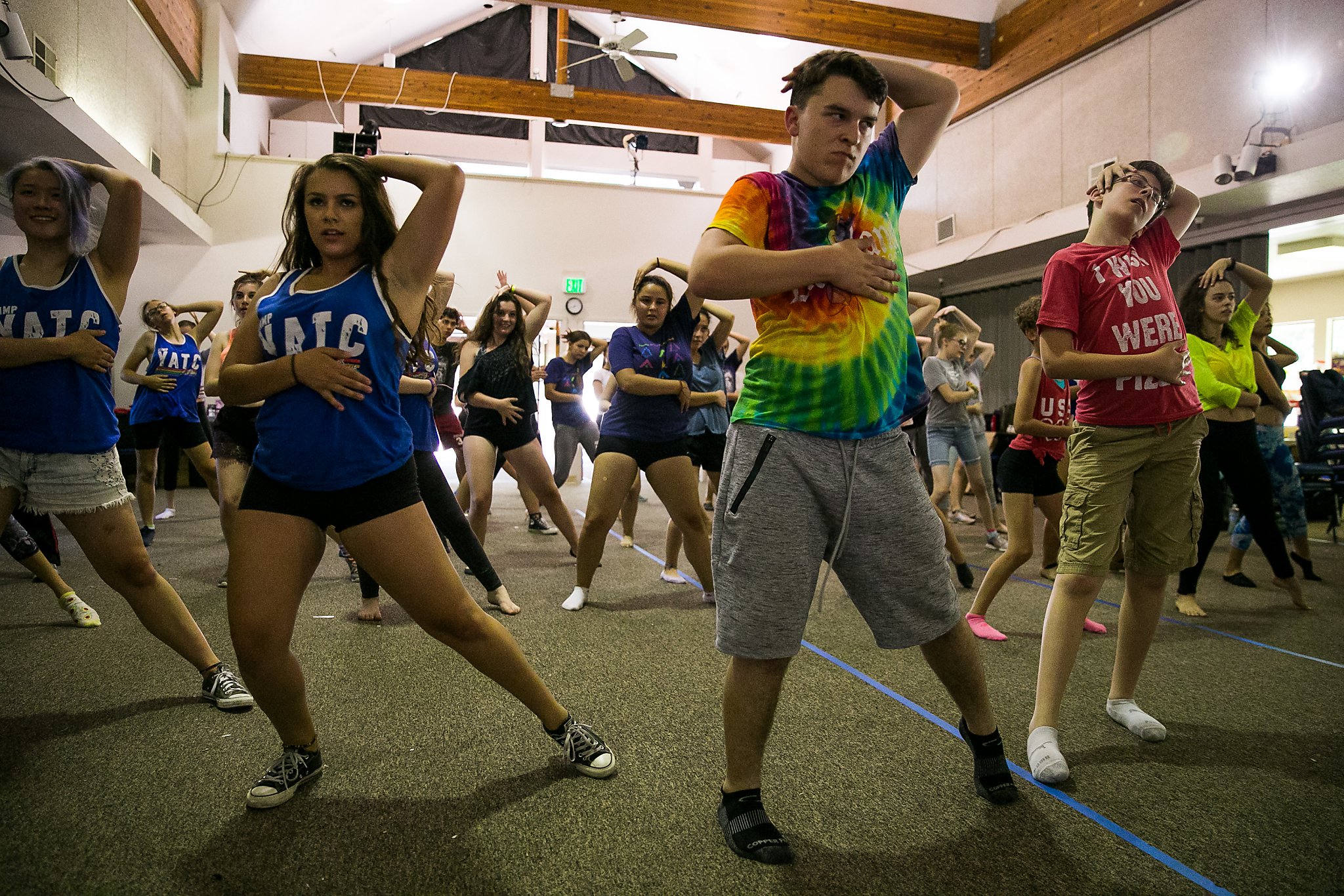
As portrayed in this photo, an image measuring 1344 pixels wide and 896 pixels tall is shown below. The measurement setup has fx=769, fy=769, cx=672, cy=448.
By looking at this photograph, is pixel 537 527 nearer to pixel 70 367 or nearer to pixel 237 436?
pixel 237 436

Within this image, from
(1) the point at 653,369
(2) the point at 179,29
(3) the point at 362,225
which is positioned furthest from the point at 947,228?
(3) the point at 362,225

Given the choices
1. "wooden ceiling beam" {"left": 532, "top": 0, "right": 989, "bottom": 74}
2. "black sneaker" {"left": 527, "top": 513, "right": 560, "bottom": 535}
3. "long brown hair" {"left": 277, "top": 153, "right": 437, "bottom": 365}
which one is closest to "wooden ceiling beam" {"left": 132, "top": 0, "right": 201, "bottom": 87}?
"wooden ceiling beam" {"left": 532, "top": 0, "right": 989, "bottom": 74}

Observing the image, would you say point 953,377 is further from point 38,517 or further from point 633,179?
point 633,179

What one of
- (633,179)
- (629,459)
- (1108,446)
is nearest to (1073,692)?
(1108,446)

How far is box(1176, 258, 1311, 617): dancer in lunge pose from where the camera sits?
3.64 m

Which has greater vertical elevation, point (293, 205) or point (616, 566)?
point (293, 205)

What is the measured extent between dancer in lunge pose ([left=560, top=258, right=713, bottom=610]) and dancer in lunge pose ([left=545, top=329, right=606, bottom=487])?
2962mm

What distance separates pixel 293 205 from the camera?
1849 millimetres

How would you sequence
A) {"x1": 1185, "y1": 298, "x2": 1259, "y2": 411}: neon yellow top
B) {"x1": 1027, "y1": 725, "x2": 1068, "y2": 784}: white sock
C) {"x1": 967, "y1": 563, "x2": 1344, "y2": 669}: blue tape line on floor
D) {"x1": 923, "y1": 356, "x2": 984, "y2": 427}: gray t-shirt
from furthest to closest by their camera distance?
{"x1": 923, "y1": 356, "x2": 984, "y2": 427}: gray t-shirt → {"x1": 1185, "y1": 298, "x2": 1259, "y2": 411}: neon yellow top → {"x1": 967, "y1": 563, "x2": 1344, "y2": 669}: blue tape line on floor → {"x1": 1027, "y1": 725, "x2": 1068, "y2": 784}: white sock

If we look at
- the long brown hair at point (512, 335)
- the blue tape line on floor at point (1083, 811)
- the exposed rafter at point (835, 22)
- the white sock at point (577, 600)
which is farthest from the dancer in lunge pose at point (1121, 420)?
the exposed rafter at point (835, 22)

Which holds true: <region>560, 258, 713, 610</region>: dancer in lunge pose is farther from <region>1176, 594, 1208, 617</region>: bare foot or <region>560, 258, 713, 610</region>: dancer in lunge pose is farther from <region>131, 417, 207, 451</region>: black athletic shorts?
<region>131, 417, 207, 451</region>: black athletic shorts

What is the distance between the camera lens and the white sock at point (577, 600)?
3.74 metres

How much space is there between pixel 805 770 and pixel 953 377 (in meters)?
4.30

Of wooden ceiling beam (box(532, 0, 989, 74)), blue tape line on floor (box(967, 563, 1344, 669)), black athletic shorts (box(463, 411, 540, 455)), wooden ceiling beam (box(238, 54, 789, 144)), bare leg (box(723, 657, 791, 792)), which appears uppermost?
wooden ceiling beam (box(238, 54, 789, 144))
